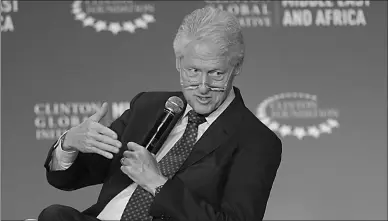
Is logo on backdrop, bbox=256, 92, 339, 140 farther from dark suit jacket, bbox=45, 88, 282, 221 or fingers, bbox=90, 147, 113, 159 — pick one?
fingers, bbox=90, 147, 113, 159

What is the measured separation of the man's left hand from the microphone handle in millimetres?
61

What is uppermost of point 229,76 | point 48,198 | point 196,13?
point 196,13

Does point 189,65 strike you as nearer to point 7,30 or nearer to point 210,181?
point 210,181

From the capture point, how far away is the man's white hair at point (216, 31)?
2.11 m

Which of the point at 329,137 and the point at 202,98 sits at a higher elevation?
the point at 202,98

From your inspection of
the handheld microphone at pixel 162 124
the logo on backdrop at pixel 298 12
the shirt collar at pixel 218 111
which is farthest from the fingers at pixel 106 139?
the logo on backdrop at pixel 298 12

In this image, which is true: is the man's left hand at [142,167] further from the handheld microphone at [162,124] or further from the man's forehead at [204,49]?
the man's forehead at [204,49]

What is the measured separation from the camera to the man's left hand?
6.60 ft

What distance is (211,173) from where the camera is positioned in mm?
2123

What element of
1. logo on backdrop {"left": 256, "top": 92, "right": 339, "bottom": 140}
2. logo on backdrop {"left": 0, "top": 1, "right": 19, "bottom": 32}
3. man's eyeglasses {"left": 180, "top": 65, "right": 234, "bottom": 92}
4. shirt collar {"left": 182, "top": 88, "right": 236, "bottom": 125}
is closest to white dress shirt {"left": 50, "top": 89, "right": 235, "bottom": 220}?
shirt collar {"left": 182, "top": 88, "right": 236, "bottom": 125}

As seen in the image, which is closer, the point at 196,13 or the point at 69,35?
the point at 196,13

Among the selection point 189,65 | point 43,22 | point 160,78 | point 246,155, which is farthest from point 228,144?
point 43,22

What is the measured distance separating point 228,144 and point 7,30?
253cm

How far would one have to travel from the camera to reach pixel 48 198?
14.3ft
